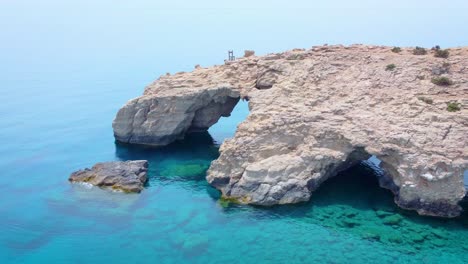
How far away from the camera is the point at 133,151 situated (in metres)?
57.9

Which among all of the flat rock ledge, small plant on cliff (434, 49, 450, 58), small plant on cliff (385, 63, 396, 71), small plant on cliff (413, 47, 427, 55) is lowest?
the flat rock ledge

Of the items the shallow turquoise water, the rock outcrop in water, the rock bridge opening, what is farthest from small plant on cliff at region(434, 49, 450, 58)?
the rock bridge opening

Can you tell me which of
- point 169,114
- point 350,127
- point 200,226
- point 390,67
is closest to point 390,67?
point 390,67

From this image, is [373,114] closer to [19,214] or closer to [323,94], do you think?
[323,94]

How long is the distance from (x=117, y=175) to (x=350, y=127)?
25919 mm

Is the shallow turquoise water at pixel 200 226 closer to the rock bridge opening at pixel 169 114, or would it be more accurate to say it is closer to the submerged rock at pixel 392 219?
the submerged rock at pixel 392 219

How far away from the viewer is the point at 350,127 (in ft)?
134

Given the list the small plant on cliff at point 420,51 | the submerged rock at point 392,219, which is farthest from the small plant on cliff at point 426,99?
the submerged rock at point 392,219

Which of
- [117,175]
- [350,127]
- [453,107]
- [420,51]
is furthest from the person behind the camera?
[420,51]

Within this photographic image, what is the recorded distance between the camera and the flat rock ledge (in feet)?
148

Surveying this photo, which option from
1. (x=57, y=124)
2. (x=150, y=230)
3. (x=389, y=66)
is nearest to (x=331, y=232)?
(x=150, y=230)

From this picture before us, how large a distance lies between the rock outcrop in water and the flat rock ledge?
27.3 ft

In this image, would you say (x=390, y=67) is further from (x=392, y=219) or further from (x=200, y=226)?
(x=200, y=226)

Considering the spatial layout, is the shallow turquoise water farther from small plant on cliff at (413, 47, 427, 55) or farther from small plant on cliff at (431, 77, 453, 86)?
small plant on cliff at (413, 47, 427, 55)
